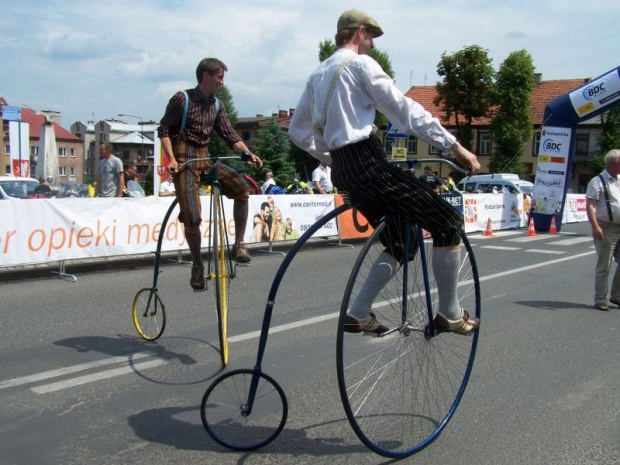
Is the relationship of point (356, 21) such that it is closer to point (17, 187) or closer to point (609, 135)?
point (17, 187)

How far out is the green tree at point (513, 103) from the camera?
55.8 m

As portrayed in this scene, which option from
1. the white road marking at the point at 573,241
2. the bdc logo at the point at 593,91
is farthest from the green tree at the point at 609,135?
the white road marking at the point at 573,241

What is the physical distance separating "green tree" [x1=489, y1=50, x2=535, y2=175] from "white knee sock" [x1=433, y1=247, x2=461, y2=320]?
177 feet

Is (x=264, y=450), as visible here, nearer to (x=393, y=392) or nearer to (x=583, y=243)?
(x=393, y=392)

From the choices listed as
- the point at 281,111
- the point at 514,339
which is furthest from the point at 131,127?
the point at 514,339

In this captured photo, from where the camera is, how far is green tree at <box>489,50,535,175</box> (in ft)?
183

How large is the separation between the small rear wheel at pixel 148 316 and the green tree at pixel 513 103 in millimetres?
52144

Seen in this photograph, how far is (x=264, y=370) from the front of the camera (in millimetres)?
5543

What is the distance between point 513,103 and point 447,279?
55.3 meters

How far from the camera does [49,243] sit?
10555mm

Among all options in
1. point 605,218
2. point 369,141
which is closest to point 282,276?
point 369,141

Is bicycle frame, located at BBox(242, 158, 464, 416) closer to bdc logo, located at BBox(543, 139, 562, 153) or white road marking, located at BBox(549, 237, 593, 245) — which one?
white road marking, located at BBox(549, 237, 593, 245)

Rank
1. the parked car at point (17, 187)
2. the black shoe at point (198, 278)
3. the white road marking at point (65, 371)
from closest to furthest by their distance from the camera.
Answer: the white road marking at point (65, 371) < the black shoe at point (198, 278) < the parked car at point (17, 187)

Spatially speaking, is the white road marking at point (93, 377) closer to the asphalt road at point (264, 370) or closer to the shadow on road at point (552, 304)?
the asphalt road at point (264, 370)
